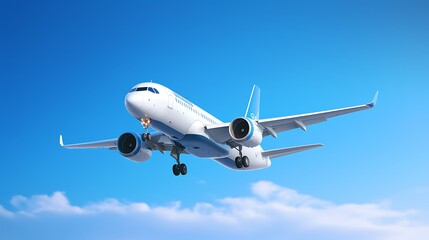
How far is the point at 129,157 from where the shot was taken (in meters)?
39.0

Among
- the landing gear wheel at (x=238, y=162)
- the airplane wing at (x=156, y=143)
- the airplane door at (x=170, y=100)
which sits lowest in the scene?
the landing gear wheel at (x=238, y=162)

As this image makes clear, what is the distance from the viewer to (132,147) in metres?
39.0

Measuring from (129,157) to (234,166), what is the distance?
6960mm

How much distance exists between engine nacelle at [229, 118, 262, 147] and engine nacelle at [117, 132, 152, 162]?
6853 millimetres

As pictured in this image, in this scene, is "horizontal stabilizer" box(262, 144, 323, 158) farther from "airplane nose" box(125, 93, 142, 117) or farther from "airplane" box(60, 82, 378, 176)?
"airplane nose" box(125, 93, 142, 117)

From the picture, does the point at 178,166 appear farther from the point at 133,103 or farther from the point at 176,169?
the point at 133,103

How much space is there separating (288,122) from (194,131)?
6.08m

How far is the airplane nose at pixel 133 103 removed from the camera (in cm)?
3152

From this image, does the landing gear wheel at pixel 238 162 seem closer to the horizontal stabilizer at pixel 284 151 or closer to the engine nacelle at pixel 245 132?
the engine nacelle at pixel 245 132

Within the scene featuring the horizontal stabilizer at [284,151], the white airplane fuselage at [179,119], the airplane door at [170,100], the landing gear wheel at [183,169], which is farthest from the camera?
→ the landing gear wheel at [183,169]

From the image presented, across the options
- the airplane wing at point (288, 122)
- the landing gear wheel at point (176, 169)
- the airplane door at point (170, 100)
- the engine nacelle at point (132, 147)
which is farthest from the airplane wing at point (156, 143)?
the airplane door at point (170, 100)

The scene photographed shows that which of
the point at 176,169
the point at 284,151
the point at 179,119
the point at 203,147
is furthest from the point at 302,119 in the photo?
the point at 176,169

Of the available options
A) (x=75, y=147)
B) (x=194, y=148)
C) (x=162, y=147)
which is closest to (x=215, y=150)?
(x=194, y=148)

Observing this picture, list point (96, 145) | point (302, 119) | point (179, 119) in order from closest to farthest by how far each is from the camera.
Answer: point (179, 119) < point (302, 119) < point (96, 145)
